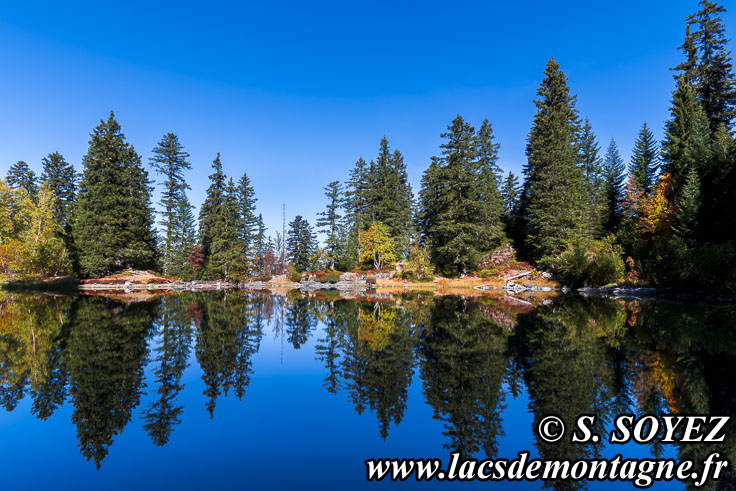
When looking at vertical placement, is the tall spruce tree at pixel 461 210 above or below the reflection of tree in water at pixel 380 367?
above

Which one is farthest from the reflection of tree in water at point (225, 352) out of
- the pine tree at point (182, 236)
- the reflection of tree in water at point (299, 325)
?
Result: the pine tree at point (182, 236)

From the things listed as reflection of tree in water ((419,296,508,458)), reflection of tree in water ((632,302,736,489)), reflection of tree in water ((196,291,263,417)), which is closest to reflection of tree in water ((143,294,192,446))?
reflection of tree in water ((196,291,263,417))

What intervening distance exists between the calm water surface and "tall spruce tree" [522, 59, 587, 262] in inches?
1101

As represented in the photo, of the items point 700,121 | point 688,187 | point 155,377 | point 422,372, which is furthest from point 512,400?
point 700,121

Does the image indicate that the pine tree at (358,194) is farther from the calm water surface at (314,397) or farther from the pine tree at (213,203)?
the calm water surface at (314,397)

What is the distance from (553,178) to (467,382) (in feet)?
129

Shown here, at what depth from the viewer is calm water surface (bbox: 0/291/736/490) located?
4.30 metres

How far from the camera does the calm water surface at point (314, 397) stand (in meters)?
4.30

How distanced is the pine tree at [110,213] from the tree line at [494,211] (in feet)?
0.47

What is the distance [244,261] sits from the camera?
161ft

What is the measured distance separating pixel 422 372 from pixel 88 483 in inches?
215

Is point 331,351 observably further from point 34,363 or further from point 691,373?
point 691,373

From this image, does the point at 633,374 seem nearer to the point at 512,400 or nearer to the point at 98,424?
the point at 512,400

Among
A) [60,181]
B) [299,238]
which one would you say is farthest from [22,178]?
[299,238]
